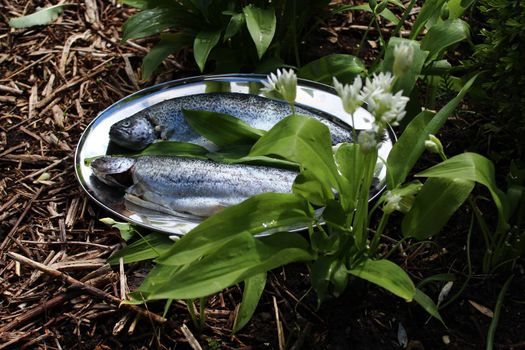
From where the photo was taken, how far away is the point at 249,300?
2043 millimetres

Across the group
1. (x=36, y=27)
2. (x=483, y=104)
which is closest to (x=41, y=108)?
(x=36, y=27)

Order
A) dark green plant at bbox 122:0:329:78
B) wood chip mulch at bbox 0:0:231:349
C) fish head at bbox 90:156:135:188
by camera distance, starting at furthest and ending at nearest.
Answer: dark green plant at bbox 122:0:329:78 → fish head at bbox 90:156:135:188 → wood chip mulch at bbox 0:0:231:349

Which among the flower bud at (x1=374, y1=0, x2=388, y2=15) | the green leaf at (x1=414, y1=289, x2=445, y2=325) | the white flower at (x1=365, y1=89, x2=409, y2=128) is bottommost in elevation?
the green leaf at (x1=414, y1=289, x2=445, y2=325)

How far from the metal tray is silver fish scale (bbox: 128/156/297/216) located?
0.20 ft

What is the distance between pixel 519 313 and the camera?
2.20 meters

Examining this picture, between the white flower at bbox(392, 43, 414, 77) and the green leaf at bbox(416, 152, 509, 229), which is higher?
the white flower at bbox(392, 43, 414, 77)

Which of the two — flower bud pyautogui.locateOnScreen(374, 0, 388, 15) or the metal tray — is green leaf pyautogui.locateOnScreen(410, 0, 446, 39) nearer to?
flower bud pyautogui.locateOnScreen(374, 0, 388, 15)

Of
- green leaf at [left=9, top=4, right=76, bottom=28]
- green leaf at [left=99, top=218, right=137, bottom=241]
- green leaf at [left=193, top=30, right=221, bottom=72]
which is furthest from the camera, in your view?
green leaf at [left=9, top=4, right=76, bottom=28]

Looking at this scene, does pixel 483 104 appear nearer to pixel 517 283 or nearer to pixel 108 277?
pixel 517 283

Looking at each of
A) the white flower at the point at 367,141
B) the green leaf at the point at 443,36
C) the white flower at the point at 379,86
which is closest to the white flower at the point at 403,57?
the white flower at the point at 379,86

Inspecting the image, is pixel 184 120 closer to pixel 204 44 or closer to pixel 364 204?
pixel 204 44

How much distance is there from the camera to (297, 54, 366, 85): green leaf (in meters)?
2.85

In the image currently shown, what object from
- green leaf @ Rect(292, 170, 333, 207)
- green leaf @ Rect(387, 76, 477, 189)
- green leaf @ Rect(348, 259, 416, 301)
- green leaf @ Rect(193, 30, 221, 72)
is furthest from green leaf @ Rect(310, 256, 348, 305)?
green leaf @ Rect(193, 30, 221, 72)

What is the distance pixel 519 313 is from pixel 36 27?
251 cm
